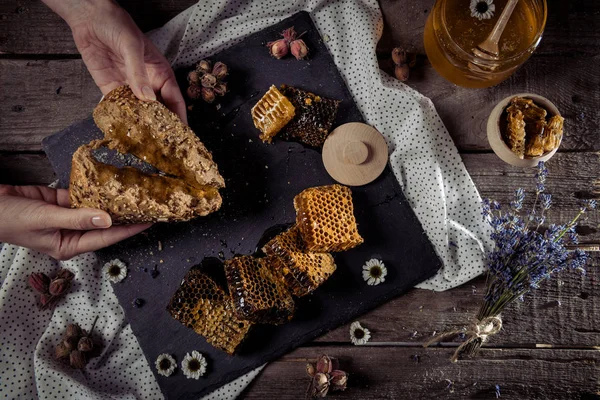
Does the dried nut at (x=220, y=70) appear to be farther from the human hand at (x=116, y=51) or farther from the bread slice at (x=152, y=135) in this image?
the bread slice at (x=152, y=135)

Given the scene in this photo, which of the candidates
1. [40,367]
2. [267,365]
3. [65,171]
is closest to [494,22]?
[267,365]

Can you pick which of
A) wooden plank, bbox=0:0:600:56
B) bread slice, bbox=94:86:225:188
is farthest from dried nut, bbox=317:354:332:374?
wooden plank, bbox=0:0:600:56

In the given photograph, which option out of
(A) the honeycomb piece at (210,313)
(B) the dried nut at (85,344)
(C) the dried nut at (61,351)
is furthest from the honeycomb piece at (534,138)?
(C) the dried nut at (61,351)

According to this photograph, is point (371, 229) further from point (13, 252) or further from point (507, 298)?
point (13, 252)

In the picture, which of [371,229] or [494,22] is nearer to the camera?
[494,22]

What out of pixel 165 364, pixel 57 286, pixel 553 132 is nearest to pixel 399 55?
pixel 553 132

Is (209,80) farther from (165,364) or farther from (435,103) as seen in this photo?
(165,364)

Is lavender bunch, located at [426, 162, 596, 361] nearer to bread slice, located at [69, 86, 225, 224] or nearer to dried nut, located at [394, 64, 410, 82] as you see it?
dried nut, located at [394, 64, 410, 82]
